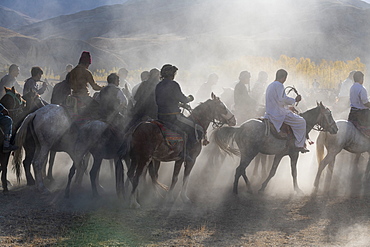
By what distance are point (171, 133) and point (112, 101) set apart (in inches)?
73.7

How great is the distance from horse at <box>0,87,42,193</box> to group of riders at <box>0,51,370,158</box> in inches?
19.6

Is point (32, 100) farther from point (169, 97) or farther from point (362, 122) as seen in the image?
point (362, 122)

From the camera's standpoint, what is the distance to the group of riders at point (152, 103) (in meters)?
9.49

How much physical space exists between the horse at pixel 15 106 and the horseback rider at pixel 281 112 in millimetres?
6045

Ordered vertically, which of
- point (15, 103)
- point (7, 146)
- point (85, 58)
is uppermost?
point (85, 58)

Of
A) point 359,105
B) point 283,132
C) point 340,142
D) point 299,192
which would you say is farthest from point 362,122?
point 299,192

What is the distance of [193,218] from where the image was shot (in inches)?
347

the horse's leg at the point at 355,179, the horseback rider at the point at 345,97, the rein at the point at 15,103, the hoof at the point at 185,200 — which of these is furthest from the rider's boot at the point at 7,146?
the horseback rider at the point at 345,97

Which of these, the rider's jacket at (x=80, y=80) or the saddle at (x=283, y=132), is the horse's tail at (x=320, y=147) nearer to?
the saddle at (x=283, y=132)

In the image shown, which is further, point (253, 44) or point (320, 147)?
point (253, 44)

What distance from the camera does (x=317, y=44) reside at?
128625mm

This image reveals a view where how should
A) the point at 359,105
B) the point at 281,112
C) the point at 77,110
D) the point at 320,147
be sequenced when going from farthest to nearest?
the point at 320,147
the point at 359,105
the point at 281,112
the point at 77,110

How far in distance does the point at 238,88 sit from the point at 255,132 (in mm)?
3232

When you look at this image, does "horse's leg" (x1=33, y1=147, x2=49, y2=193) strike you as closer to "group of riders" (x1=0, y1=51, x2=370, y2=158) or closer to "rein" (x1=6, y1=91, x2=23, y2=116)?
"group of riders" (x1=0, y1=51, x2=370, y2=158)
